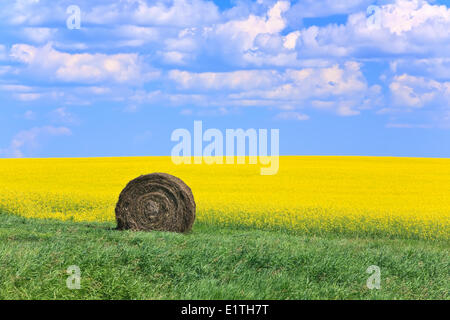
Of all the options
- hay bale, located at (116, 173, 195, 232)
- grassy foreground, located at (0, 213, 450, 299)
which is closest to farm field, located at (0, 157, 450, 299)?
grassy foreground, located at (0, 213, 450, 299)

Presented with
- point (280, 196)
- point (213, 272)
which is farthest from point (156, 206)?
point (280, 196)

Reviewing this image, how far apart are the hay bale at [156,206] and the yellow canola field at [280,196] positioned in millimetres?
2489

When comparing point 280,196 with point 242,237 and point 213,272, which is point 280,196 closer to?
point 242,237

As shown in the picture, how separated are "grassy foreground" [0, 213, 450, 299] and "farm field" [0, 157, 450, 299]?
0.02 m

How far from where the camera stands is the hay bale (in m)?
14.5

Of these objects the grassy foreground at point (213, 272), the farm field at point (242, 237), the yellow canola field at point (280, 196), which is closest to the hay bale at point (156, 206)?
the farm field at point (242, 237)

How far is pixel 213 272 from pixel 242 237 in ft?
14.5

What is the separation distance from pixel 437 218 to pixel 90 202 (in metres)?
12.5

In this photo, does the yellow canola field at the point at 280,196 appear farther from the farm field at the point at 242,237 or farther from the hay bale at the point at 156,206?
the hay bale at the point at 156,206

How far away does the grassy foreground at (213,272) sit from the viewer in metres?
6.81

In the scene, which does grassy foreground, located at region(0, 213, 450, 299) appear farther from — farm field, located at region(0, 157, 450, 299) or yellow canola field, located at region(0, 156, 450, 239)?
yellow canola field, located at region(0, 156, 450, 239)

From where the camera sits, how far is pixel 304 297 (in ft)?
23.0
